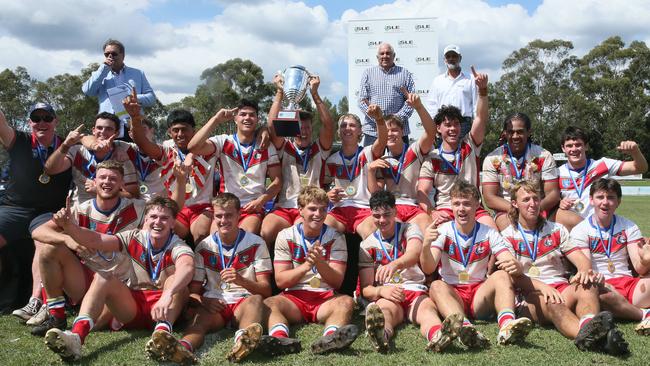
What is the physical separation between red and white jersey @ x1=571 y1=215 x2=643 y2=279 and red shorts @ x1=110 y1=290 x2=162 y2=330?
352cm

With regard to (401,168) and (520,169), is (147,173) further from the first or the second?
(520,169)

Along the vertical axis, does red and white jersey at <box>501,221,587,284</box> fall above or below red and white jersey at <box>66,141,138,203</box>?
below

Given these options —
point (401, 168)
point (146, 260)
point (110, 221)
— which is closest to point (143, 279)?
point (146, 260)

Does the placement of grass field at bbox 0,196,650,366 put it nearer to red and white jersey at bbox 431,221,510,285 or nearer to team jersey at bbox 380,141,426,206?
red and white jersey at bbox 431,221,510,285

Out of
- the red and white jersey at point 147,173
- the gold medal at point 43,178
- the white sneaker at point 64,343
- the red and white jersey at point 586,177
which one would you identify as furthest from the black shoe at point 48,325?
the red and white jersey at point 586,177

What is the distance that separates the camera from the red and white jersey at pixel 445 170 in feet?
17.9

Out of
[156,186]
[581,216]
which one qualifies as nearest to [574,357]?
[581,216]

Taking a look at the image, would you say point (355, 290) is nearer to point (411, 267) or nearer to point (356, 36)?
point (411, 267)

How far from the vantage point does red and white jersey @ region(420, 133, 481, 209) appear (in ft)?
17.9

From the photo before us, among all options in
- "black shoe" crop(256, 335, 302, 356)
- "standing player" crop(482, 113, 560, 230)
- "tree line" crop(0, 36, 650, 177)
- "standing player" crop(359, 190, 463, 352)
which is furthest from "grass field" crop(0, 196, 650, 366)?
"tree line" crop(0, 36, 650, 177)

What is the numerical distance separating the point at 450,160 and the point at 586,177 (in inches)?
53.8

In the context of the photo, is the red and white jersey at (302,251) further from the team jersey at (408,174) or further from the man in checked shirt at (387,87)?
the man in checked shirt at (387,87)

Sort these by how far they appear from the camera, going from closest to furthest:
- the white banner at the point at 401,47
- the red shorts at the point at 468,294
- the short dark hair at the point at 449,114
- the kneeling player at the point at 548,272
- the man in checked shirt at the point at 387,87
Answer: the kneeling player at the point at 548,272 < the red shorts at the point at 468,294 < the short dark hair at the point at 449,114 < the man in checked shirt at the point at 387,87 < the white banner at the point at 401,47

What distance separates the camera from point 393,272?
411cm
